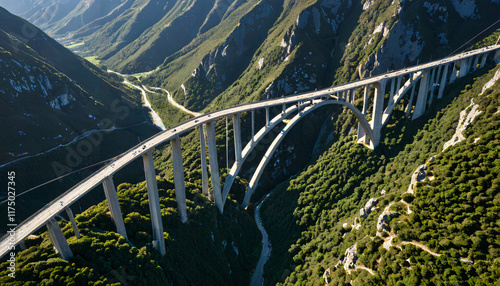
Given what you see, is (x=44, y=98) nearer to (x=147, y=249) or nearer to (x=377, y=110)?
(x=147, y=249)

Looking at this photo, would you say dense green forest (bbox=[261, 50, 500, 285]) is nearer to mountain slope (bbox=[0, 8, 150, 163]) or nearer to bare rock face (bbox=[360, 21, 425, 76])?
bare rock face (bbox=[360, 21, 425, 76])

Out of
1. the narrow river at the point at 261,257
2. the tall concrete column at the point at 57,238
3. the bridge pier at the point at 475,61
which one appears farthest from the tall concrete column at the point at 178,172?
the bridge pier at the point at 475,61

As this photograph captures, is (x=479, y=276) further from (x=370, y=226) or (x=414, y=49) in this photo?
(x=414, y=49)

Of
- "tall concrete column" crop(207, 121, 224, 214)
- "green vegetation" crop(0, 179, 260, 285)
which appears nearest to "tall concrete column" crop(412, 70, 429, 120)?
"green vegetation" crop(0, 179, 260, 285)

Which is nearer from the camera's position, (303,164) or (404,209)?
(404,209)

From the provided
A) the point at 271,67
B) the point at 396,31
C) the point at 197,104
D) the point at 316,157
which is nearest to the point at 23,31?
the point at 197,104

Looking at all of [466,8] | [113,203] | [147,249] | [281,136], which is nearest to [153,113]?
[281,136]

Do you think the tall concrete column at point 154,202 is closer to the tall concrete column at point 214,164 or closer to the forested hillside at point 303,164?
the forested hillside at point 303,164
